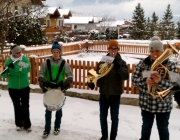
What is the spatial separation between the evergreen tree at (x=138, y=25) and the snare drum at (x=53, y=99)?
46247 mm

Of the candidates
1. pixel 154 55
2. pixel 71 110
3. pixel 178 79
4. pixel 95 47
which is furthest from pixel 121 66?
pixel 95 47

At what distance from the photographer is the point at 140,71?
3840 millimetres

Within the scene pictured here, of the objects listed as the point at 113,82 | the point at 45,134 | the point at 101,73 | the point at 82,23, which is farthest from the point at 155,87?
the point at 82,23

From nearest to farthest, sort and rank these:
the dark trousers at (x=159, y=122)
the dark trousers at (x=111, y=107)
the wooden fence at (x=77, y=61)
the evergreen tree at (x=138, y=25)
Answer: the dark trousers at (x=159, y=122) < the dark trousers at (x=111, y=107) < the wooden fence at (x=77, y=61) < the evergreen tree at (x=138, y=25)

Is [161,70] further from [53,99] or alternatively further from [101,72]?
[53,99]

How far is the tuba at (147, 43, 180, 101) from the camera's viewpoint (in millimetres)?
3400

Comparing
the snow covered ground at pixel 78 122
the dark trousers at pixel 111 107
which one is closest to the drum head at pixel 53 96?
the dark trousers at pixel 111 107

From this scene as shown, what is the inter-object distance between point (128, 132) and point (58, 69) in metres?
1.98

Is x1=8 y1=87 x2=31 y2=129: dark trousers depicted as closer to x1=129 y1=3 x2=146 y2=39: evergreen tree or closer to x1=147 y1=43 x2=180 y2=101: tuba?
x1=147 y1=43 x2=180 y2=101: tuba

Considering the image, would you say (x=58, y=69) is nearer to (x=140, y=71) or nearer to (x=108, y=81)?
(x=108, y=81)

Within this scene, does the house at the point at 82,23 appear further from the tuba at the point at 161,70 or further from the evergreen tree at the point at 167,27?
the tuba at the point at 161,70

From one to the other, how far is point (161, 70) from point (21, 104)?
111 inches

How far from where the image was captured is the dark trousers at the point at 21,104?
188 inches

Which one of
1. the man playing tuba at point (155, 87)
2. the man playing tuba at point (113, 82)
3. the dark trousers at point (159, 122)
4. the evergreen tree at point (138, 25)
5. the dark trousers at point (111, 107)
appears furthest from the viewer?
the evergreen tree at point (138, 25)
